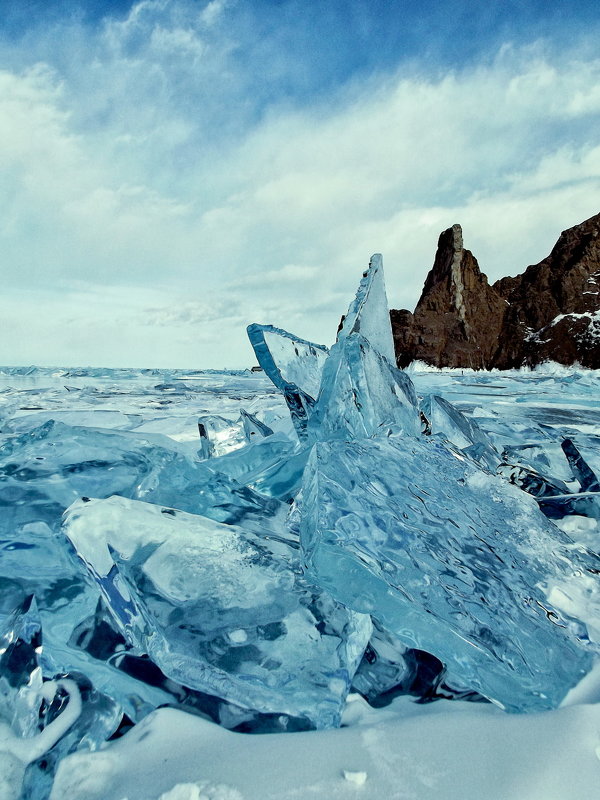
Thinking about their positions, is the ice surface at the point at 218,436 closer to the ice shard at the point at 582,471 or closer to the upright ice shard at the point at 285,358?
the upright ice shard at the point at 285,358

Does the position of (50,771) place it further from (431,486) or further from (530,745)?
(431,486)

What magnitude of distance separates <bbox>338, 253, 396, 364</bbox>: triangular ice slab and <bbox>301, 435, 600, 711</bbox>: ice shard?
0.82m

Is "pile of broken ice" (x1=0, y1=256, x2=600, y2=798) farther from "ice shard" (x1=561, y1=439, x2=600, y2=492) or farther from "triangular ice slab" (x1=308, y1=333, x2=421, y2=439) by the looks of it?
"ice shard" (x1=561, y1=439, x2=600, y2=492)

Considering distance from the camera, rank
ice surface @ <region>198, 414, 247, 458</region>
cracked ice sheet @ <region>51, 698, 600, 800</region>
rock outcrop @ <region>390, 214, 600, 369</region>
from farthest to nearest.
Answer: rock outcrop @ <region>390, 214, 600, 369</region> → ice surface @ <region>198, 414, 247, 458</region> → cracked ice sheet @ <region>51, 698, 600, 800</region>

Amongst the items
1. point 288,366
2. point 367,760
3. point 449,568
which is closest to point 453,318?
point 288,366

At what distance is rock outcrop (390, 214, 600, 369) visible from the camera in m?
41.4

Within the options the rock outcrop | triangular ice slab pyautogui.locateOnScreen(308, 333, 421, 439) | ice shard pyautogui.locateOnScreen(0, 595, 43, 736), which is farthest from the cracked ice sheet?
the rock outcrop

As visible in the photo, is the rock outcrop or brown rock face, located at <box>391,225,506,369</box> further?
brown rock face, located at <box>391,225,506,369</box>

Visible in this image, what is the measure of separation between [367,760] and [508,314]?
51.9 meters

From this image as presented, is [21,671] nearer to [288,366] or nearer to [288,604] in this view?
[288,604]

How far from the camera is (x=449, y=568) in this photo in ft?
2.69

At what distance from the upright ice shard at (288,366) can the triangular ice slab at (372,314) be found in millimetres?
204

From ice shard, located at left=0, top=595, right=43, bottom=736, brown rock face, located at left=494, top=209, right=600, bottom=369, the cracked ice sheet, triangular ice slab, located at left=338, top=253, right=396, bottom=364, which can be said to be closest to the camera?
the cracked ice sheet

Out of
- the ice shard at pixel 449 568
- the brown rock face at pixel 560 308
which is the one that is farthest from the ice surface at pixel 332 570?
the brown rock face at pixel 560 308
